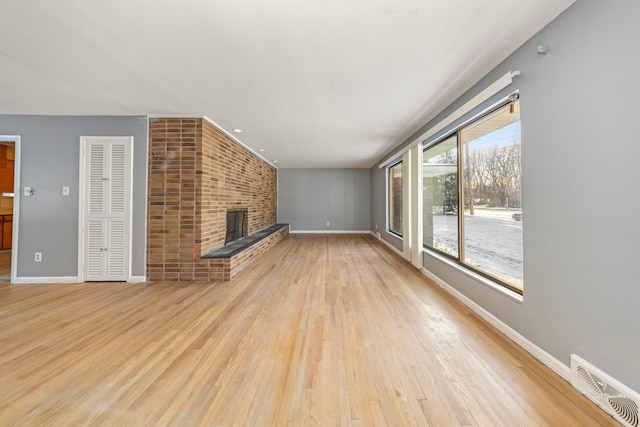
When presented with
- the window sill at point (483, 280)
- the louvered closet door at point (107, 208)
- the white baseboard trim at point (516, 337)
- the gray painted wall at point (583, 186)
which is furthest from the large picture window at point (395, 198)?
the louvered closet door at point (107, 208)

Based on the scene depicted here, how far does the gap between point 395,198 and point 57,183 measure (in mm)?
6168

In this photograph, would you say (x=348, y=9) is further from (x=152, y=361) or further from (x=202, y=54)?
(x=152, y=361)

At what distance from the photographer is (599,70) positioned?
4.32 ft

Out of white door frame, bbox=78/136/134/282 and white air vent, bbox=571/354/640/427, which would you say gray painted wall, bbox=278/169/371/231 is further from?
white air vent, bbox=571/354/640/427

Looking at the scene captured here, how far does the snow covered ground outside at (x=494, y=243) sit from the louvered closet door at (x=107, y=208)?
14.5 ft

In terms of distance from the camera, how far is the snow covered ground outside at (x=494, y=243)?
6.88ft

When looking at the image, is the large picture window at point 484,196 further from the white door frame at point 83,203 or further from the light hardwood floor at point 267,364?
the white door frame at point 83,203

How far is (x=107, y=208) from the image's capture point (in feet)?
11.2

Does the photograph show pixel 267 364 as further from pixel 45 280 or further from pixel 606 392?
pixel 45 280

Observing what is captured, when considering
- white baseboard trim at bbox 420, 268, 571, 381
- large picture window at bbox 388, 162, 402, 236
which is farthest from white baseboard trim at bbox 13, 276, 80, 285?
large picture window at bbox 388, 162, 402, 236

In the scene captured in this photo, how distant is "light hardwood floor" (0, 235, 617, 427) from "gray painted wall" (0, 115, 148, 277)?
2.04 feet

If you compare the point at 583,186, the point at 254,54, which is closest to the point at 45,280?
the point at 254,54

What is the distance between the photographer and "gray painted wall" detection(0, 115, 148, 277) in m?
3.36

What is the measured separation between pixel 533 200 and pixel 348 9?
1.81m
